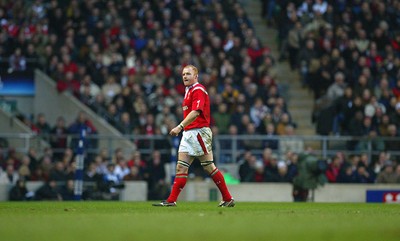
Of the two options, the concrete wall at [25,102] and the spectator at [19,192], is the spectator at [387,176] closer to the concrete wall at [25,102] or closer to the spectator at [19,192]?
the spectator at [19,192]

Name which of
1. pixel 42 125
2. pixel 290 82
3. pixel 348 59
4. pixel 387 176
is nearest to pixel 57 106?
pixel 42 125

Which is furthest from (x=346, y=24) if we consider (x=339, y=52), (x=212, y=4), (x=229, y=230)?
(x=229, y=230)

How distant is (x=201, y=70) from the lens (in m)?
30.0

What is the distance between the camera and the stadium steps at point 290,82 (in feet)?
101

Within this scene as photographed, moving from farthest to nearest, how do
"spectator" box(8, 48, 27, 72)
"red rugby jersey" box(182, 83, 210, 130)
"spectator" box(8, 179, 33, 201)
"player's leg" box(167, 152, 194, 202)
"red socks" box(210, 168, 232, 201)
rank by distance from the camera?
"spectator" box(8, 48, 27, 72) → "spectator" box(8, 179, 33, 201) → "red socks" box(210, 168, 232, 201) → "player's leg" box(167, 152, 194, 202) → "red rugby jersey" box(182, 83, 210, 130)

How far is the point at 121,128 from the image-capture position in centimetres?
2833

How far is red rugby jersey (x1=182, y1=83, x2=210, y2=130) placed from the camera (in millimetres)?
15859

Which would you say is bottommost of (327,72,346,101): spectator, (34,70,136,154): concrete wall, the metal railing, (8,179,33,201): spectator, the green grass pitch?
the green grass pitch

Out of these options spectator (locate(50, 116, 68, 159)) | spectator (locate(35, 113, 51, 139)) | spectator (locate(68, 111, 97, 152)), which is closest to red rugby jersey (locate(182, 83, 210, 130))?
spectator (locate(68, 111, 97, 152))

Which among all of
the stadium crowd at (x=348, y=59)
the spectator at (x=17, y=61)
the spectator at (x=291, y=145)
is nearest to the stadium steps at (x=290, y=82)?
the stadium crowd at (x=348, y=59)

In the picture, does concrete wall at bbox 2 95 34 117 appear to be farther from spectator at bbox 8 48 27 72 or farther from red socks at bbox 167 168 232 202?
red socks at bbox 167 168 232 202

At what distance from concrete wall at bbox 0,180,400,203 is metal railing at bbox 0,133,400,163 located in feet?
3.97

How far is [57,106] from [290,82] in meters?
7.57

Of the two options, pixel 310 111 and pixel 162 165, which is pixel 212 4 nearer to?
pixel 310 111
